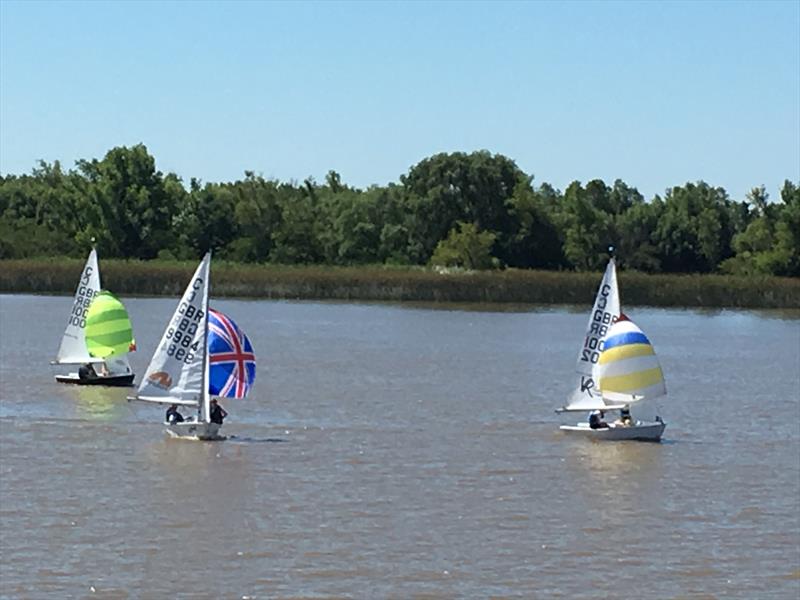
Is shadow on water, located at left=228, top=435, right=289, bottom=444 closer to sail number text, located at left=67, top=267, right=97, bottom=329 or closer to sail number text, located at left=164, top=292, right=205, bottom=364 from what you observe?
sail number text, located at left=164, top=292, right=205, bottom=364

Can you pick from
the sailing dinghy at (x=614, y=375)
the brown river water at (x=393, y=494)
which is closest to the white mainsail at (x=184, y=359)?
the brown river water at (x=393, y=494)

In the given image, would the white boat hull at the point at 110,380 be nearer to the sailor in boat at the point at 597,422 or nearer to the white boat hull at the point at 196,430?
the white boat hull at the point at 196,430

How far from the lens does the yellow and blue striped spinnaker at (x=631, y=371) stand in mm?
35062

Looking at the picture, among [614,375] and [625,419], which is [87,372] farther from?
[625,419]

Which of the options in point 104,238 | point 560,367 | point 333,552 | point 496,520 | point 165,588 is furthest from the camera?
point 104,238

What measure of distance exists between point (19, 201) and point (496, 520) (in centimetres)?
12349

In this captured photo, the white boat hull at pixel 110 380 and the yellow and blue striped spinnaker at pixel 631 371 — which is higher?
the yellow and blue striped spinnaker at pixel 631 371

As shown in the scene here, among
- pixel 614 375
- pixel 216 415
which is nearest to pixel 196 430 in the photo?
pixel 216 415

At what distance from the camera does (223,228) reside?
13475cm

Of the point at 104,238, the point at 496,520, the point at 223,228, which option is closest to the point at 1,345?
the point at 496,520

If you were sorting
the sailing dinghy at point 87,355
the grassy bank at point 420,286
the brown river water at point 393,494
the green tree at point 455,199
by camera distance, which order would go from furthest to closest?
the green tree at point 455,199 < the grassy bank at point 420,286 < the sailing dinghy at point 87,355 < the brown river water at point 393,494

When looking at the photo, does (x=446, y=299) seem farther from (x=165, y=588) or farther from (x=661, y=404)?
(x=165, y=588)

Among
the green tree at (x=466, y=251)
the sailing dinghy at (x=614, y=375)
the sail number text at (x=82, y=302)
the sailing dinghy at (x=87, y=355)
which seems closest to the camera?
the sailing dinghy at (x=614, y=375)

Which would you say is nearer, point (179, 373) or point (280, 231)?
point (179, 373)
